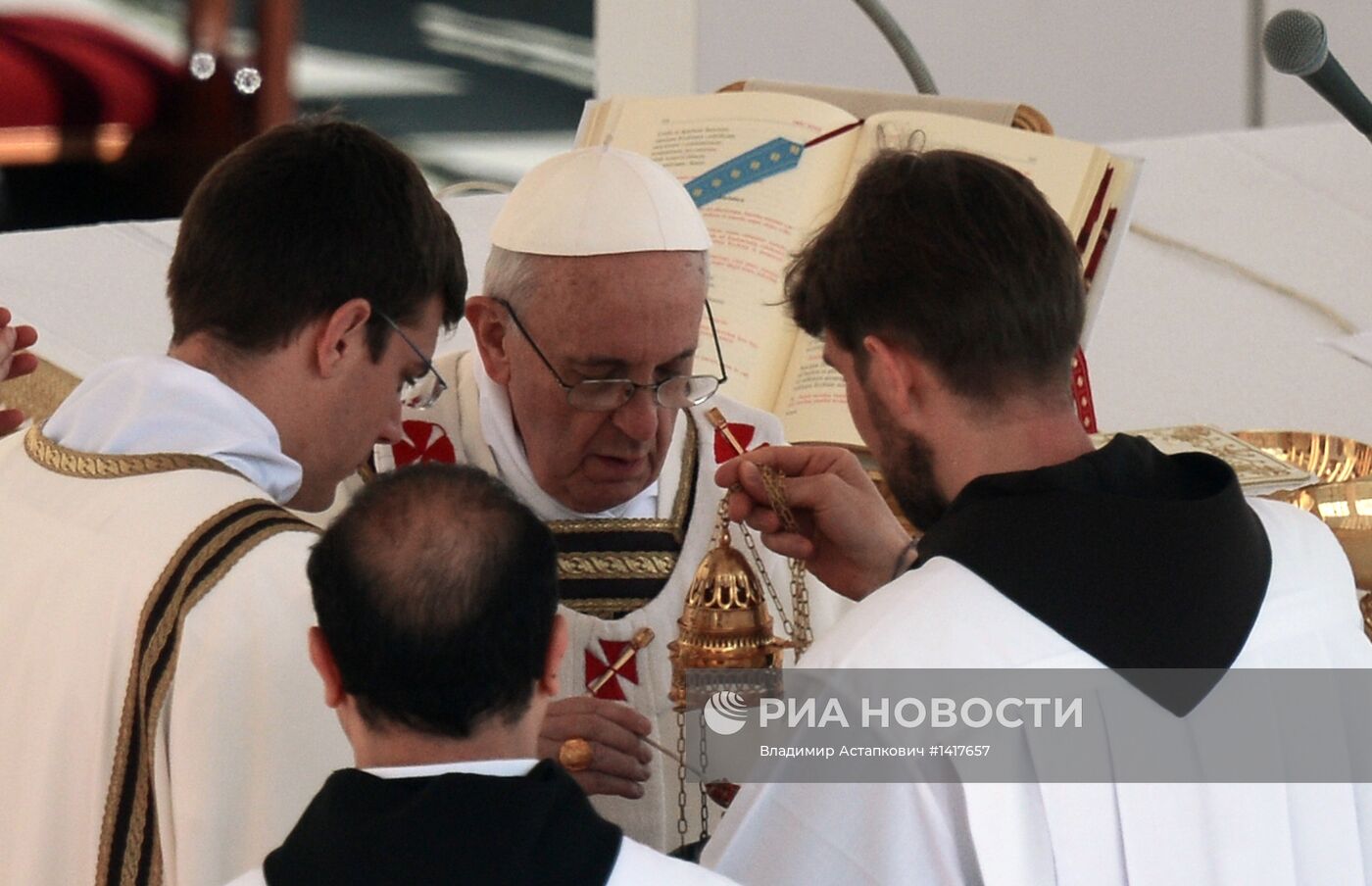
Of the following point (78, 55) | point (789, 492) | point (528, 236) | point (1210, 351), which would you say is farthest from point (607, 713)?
point (78, 55)

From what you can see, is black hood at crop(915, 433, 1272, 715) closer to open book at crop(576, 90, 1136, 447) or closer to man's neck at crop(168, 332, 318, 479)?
man's neck at crop(168, 332, 318, 479)

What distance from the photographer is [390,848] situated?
134 cm

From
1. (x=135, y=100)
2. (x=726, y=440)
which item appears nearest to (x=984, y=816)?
(x=726, y=440)

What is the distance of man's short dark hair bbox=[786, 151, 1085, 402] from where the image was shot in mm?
1809

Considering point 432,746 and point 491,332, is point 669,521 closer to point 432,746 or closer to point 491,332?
point 491,332

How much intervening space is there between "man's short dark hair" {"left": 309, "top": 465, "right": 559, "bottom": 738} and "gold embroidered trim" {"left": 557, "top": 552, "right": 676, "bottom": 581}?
105 centimetres

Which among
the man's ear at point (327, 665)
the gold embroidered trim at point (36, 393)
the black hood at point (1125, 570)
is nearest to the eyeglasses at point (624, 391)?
the black hood at point (1125, 570)

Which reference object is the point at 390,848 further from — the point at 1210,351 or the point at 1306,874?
the point at 1210,351

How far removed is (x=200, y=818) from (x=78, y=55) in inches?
181

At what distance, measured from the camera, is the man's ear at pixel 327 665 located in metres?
1.48

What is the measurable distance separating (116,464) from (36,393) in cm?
111

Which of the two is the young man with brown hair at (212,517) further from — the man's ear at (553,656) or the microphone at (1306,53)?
the microphone at (1306,53)

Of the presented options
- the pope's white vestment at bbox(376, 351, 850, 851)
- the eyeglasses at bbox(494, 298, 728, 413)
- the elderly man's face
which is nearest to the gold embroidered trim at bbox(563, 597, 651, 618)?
the pope's white vestment at bbox(376, 351, 850, 851)

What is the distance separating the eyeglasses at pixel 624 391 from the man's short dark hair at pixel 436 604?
0.93 m
